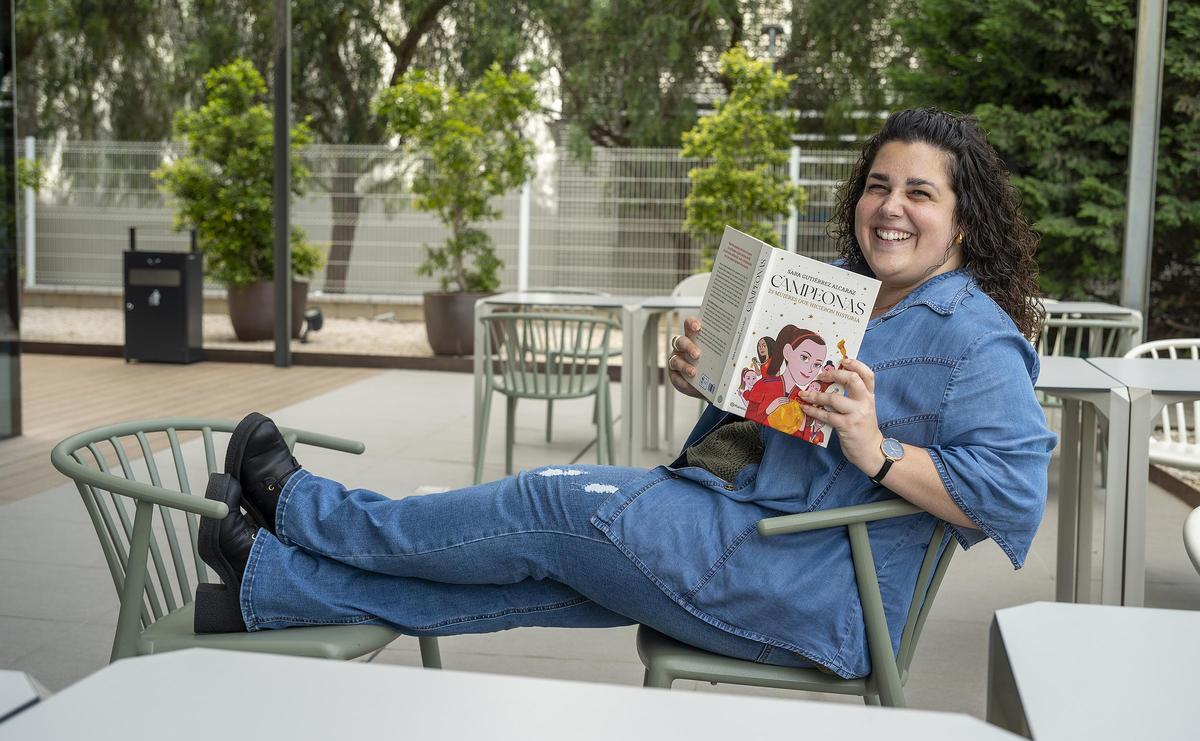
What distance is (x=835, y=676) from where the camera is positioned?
1676 mm

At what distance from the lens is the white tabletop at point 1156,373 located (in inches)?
99.6

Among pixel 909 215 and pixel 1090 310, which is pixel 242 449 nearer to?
pixel 909 215

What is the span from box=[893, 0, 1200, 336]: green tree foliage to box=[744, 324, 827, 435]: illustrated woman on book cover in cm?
599

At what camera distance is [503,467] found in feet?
16.3

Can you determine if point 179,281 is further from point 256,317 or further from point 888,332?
point 888,332

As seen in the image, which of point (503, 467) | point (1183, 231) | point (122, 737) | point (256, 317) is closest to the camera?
point (122, 737)

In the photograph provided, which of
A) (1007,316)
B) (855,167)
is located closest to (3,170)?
(855,167)

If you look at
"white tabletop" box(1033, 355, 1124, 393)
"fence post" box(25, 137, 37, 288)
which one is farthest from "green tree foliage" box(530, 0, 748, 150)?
"white tabletop" box(1033, 355, 1124, 393)

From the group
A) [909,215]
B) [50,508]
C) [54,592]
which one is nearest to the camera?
[909,215]

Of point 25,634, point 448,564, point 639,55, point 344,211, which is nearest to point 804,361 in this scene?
point 448,564

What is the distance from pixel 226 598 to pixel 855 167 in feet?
3.99

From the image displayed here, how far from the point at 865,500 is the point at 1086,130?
6421 millimetres

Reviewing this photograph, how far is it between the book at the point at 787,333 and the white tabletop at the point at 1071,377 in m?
0.82

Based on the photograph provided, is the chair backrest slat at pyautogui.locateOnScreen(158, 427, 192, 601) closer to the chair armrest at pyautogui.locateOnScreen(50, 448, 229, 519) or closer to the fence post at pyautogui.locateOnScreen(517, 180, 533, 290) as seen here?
the chair armrest at pyautogui.locateOnScreen(50, 448, 229, 519)
